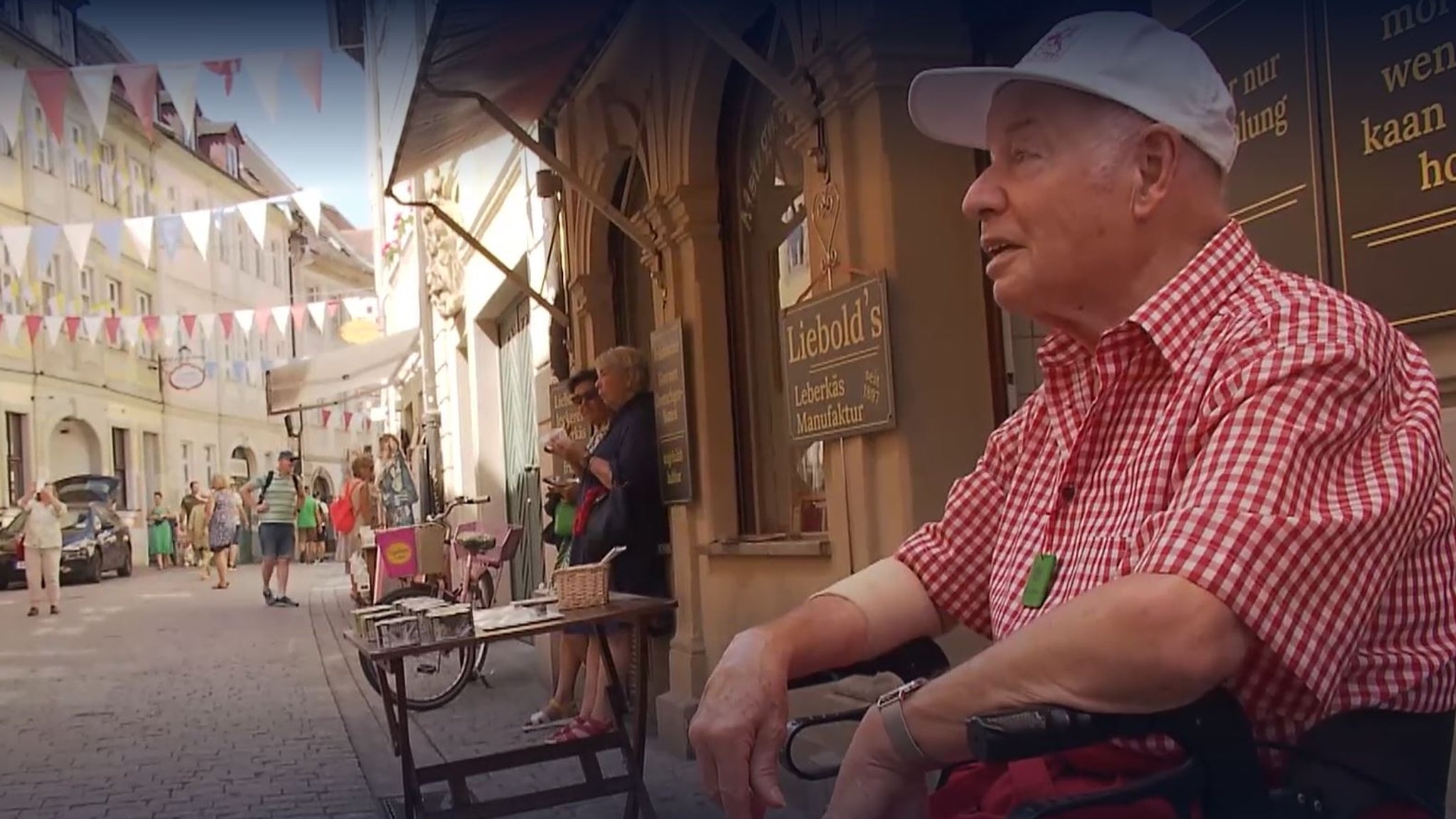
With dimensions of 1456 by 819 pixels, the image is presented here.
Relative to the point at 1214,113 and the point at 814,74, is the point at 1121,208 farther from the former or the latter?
the point at 814,74

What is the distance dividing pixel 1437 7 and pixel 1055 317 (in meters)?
1.17

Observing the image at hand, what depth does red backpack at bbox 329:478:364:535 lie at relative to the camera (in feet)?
48.3

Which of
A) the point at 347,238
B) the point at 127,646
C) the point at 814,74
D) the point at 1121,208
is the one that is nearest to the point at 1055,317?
the point at 1121,208

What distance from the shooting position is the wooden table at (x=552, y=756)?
467 centimetres

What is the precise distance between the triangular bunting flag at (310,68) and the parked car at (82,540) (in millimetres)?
14323

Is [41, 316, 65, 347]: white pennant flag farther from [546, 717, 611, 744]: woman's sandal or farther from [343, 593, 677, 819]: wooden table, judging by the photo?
[343, 593, 677, 819]: wooden table

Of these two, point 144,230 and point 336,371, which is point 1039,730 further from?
point 144,230

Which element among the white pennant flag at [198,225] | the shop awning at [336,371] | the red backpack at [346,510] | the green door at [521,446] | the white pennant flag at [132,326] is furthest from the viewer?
the white pennant flag at [132,326]

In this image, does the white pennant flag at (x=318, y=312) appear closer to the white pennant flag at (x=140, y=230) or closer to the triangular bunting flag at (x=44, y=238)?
the triangular bunting flag at (x=44, y=238)

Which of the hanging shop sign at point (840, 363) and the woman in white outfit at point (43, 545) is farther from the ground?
the hanging shop sign at point (840, 363)

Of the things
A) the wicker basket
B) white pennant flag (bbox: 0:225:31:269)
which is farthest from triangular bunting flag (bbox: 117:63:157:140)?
white pennant flag (bbox: 0:225:31:269)

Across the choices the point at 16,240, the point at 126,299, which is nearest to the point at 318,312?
the point at 16,240

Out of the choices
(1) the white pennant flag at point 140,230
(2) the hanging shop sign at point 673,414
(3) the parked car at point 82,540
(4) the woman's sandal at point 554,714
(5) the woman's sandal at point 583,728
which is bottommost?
(4) the woman's sandal at point 554,714

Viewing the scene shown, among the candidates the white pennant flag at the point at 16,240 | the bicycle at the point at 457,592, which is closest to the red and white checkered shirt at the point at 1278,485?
the bicycle at the point at 457,592
